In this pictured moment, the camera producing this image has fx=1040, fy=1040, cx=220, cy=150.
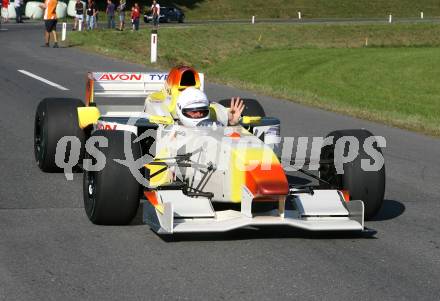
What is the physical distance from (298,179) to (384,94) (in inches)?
989

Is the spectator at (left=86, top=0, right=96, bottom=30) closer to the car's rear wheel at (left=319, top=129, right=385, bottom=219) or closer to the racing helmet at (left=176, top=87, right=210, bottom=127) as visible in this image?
the racing helmet at (left=176, top=87, right=210, bottom=127)

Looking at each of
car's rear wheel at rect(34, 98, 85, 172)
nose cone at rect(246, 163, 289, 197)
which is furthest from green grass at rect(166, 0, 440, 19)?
nose cone at rect(246, 163, 289, 197)

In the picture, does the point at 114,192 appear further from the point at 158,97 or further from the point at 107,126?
the point at 158,97

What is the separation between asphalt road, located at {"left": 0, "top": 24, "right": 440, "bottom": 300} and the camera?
23.4ft

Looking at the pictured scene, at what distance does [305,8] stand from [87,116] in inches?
2851

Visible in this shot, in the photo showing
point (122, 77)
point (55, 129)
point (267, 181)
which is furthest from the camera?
point (122, 77)

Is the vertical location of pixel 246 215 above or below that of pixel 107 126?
below

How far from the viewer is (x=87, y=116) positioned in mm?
11836

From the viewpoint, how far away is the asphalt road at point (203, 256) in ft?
23.4

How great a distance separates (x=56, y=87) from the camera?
918 inches

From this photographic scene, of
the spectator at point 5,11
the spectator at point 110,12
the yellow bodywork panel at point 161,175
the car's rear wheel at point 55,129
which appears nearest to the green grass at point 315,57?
the spectator at point 110,12

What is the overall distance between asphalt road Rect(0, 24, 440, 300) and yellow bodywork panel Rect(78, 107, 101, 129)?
24.4 inches

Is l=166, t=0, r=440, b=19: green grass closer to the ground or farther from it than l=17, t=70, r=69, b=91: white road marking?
farther from it

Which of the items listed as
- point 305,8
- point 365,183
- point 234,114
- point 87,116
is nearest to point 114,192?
point 234,114
